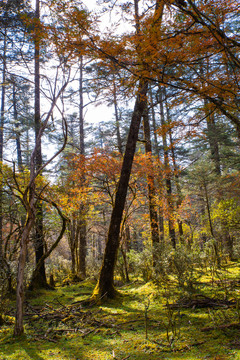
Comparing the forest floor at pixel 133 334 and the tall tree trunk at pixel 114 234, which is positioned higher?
the tall tree trunk at pixel 114 234

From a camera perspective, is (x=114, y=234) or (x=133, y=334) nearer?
(x=133, y=334)

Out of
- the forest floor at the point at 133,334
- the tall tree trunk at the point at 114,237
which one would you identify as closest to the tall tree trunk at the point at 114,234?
the tall tree trunk at the point at 114,237

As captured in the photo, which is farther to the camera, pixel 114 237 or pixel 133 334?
pixel 114 237

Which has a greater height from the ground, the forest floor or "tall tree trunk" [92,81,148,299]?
"tall tree trunk" [92,81,148,299]

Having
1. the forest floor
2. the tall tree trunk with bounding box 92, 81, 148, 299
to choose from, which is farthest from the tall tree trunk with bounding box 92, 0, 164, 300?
the forest floor

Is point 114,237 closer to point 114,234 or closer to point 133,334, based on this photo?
point 114,234

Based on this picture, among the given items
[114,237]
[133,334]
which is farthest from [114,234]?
[133,334]

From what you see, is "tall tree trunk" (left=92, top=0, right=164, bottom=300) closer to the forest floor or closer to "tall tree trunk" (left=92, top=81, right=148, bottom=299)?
"tall tree trunk" (left=92, top=81, right=148, bottom=299)

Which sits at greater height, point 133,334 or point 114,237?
point 114,237

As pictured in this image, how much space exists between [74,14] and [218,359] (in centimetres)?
434

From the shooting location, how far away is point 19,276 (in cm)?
279

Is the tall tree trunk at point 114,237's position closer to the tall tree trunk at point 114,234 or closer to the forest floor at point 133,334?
the tall tree trunk at point 114,234

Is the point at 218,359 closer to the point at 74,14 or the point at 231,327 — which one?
the point at 231,327

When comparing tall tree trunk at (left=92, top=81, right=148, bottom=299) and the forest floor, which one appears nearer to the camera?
the forest floor
